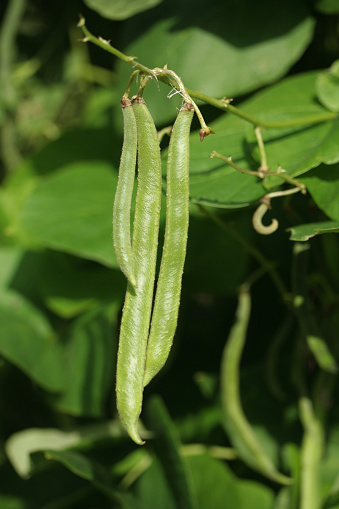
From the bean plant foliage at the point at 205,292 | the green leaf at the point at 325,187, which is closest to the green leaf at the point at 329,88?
the bean plant foliage at the point at 205,292

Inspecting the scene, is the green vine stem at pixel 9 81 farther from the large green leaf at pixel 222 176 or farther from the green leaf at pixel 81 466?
the green leaf at pixel 81 466

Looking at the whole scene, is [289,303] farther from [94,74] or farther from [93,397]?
[94,74]

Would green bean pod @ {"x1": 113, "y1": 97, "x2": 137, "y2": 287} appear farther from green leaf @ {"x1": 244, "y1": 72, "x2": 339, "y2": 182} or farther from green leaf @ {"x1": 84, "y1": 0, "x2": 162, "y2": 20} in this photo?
green leaf @ {"x1": 84, "y1": 0, "x2": 162, "y2": 20}

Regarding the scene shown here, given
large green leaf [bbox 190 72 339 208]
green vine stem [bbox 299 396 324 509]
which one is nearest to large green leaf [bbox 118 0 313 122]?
large green leaf [bbox 190 72 339 208]

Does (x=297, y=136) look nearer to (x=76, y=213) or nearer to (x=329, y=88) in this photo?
(x=329, y=88)

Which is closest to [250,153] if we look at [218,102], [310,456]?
[218,102]
